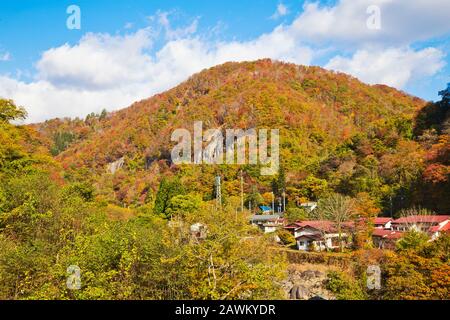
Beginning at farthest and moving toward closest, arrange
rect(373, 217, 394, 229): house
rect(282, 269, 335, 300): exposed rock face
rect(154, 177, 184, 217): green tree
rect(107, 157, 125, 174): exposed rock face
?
1. rect(107, 157, 125, 174): exposed rock face
2. rect(154, 177, 184, 217): green tree
3. rect(373, 217, 394, 229): house
4. rect(282, 269, 335, 300): exposed rock face

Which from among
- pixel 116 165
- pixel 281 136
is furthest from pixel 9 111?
pixel 116 165

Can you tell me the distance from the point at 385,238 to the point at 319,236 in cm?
365

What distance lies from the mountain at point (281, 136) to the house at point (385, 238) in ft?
12.1

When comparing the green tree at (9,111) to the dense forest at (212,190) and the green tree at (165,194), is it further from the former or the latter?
the green tree at (165,194)

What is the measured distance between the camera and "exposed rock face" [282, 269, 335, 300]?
1471cm

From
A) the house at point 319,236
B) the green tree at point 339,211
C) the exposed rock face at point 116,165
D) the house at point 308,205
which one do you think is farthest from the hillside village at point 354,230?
the exposed rock face at point 116,165

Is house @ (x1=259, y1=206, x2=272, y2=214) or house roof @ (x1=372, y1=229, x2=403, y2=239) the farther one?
house @ (x1=259, y1=206, x2=272, y2=214)

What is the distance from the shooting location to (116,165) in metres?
57.3

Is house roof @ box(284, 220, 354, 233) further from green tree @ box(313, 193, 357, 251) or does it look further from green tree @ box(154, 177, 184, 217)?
green tree @ box(154, 177, 184, 217)

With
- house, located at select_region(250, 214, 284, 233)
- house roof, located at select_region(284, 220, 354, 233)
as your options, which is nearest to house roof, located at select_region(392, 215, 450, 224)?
house roof, located at select_region(284, 220, 354, 233)

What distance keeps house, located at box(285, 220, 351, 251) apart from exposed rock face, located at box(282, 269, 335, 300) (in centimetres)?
318

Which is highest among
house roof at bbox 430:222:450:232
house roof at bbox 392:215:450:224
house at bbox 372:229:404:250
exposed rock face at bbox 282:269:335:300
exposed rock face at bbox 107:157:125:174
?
exposed rock face at bbox 107:157:125:174

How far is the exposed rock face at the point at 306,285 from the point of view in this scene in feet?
48.3
